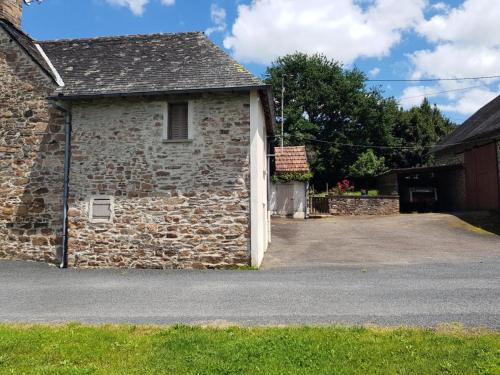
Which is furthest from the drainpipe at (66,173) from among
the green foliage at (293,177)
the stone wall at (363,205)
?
the stone wall at (363,205)

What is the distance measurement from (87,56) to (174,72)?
374cm

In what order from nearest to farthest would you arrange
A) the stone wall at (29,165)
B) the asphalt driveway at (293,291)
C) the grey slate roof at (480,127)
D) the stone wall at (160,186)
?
the asphalt driveway at (293,291) → the stone wall at (160,186) → the stone wall at (29,165) → the grey slate roof at (480,127)

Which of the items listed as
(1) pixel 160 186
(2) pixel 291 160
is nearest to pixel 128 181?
(1) pixel 160 186

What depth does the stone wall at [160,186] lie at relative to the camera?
11391 mm

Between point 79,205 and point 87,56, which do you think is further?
point 87,56

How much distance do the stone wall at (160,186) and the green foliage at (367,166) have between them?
97.5ft

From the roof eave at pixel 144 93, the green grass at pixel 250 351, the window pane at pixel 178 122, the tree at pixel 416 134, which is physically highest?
the tree at pixel 416 134

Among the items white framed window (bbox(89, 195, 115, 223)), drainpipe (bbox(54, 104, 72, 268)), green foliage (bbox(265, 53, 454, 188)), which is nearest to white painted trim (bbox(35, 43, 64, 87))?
drainpipe (bbox(54, 104, 72, 268))

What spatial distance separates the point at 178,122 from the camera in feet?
39.2

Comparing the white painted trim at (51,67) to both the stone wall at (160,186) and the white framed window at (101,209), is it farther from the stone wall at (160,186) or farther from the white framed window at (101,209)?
the white framed window at (101,209)

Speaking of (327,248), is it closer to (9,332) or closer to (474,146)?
(9,332)

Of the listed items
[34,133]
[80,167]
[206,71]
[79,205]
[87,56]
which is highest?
[87,56]

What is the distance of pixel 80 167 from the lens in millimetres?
12078

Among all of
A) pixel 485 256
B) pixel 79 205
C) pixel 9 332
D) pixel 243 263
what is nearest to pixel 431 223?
pixel 485 256
